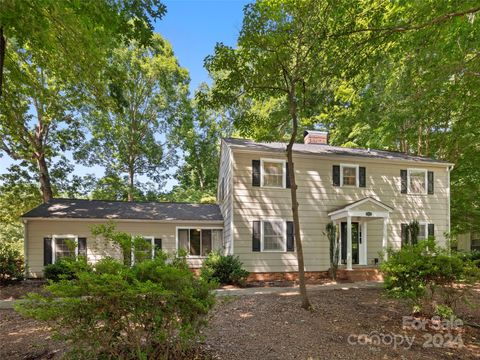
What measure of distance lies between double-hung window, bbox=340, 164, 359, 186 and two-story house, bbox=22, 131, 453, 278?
0.05m

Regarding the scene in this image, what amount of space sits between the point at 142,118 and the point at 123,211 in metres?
10.6

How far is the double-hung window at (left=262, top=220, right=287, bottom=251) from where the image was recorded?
12.7 metres

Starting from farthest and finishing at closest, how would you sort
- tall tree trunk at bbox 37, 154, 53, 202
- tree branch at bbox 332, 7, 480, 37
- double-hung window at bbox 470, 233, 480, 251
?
double-hung window at bbox 470, 233, 480, 251 → tall tree trunk at bbox 37, 154, 53, 202 → tree branch at bbox 332, 7, 480, 37

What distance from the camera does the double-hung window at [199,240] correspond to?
14.5 meters

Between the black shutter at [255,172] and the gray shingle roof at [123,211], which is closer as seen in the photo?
the black shutter at [255,172]

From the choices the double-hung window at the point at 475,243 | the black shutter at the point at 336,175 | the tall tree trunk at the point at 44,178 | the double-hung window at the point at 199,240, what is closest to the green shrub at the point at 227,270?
the double-hung window at the point at 199,240

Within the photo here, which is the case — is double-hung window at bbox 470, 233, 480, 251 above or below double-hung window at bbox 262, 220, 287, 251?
below

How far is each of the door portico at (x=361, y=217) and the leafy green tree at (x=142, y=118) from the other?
1517cm

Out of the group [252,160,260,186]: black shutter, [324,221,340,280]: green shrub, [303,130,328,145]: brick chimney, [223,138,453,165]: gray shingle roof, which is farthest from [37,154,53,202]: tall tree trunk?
[324,221,340,280]: green shrub

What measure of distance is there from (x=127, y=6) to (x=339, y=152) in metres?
11.0

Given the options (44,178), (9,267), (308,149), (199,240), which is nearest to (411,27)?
(308,149)

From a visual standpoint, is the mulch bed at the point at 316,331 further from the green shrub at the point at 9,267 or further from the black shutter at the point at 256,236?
the green shrub at the point at 9,267

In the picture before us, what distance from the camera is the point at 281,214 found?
42.4 feet

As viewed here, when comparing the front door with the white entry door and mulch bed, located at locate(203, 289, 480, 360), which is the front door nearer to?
the white entry door
